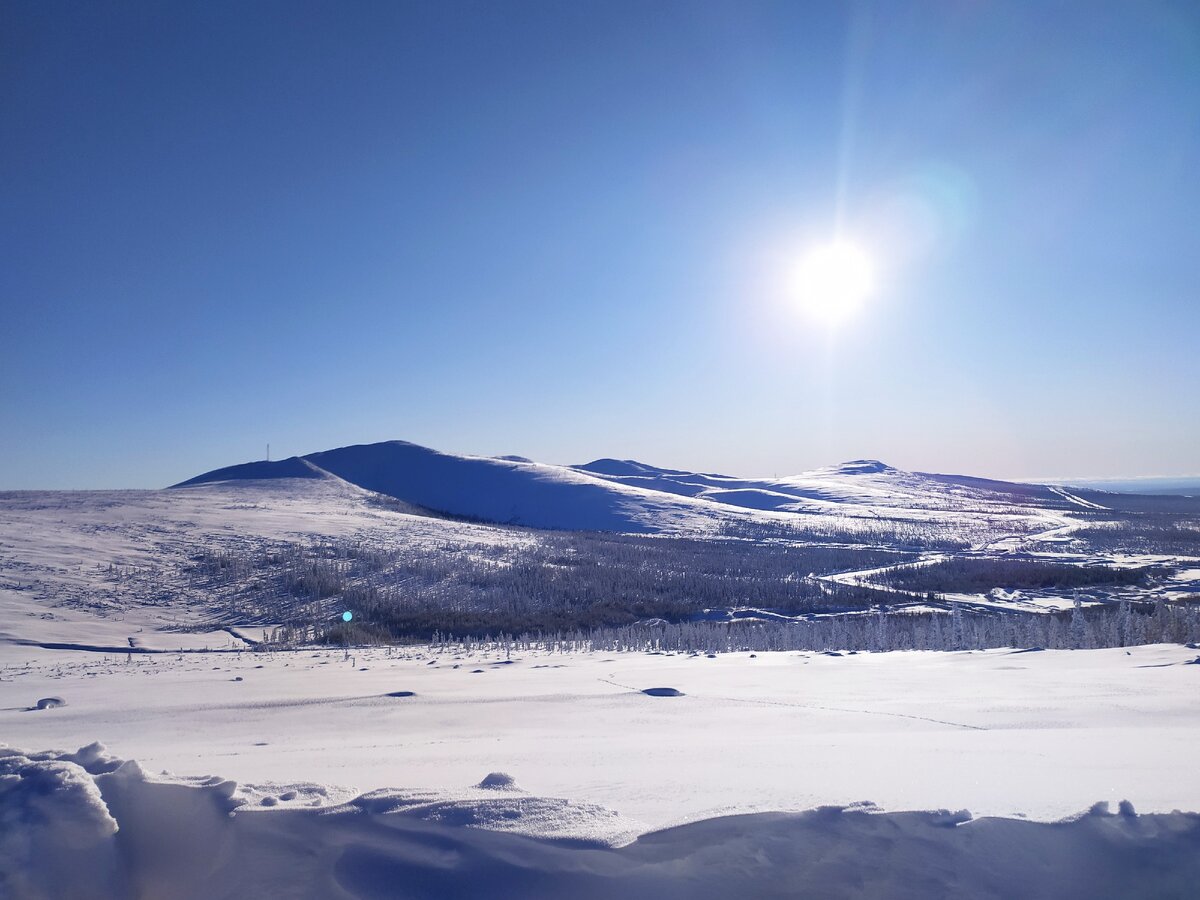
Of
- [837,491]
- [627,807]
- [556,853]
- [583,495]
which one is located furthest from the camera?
[837,491]

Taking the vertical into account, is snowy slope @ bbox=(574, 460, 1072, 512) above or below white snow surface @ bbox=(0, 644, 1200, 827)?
above

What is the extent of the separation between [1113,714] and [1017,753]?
175 cm

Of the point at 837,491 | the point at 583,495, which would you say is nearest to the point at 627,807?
the point at 583,495

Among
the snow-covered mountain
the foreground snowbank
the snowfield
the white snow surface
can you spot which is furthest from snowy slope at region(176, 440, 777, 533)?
the foreground snowbank

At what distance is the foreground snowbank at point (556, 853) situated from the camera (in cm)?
278

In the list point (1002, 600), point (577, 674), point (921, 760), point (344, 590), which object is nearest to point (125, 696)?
point (577, 674)

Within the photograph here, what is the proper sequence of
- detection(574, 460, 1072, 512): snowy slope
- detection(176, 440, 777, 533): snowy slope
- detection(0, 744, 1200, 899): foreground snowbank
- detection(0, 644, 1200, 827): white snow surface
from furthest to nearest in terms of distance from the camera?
detection(574, 460, 1072, 512): snowy slope
detection(176, 440, 777, 533): snowy slope
detection(0, 644, 1200, 827): white snow surface
detection(0, 744, 1200, 899): foreground snowbank

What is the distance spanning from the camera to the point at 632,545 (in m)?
59.7

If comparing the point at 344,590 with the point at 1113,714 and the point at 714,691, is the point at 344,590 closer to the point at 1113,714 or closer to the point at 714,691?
the point at 714,691

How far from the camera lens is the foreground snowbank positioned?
110 inches

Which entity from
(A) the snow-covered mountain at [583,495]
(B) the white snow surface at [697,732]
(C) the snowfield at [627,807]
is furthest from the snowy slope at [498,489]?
(C) the snowfield at [627,807]

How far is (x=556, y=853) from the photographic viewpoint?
2.84 meters

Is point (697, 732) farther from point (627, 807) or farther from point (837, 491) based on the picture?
point (837, 491)

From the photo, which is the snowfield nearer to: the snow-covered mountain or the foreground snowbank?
the foreground snowbank
